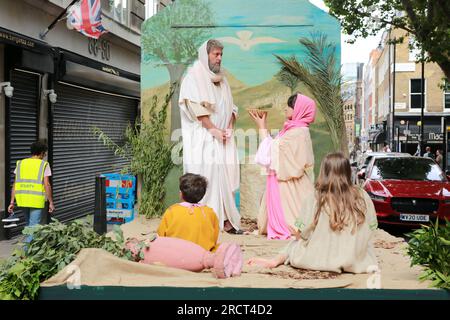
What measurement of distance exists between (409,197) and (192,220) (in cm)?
776

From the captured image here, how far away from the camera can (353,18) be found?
19.1m

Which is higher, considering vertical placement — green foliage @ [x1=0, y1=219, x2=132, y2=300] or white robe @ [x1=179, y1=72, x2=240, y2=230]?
white robe @ [x1=179, y1=72, x2=240, y2=230]

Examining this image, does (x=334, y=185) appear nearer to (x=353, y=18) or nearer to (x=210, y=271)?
(x=210, y=271)

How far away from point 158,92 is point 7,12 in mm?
3646

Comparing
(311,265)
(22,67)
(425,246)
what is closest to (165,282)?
(311,265)

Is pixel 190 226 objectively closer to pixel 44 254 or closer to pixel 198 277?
pixel 198 277

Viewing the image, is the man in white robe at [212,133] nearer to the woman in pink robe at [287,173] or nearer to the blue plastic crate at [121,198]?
the woman in pink robe at [287,173]

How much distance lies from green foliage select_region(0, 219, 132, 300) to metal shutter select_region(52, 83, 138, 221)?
8.95m

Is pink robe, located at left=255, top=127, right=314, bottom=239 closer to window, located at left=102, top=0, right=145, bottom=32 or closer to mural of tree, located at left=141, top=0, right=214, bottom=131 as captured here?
mural of tree, located at left=141, top=0, right=214, bottom=131

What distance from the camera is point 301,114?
8805mm

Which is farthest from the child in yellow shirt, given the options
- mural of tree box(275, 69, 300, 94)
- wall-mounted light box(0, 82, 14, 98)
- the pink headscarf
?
wall-mounted light box(0, 82, 14, 98)

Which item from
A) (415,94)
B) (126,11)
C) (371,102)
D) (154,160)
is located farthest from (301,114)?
(371,102)

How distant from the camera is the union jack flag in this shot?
12.7 metres

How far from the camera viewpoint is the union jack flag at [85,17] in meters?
12.7
